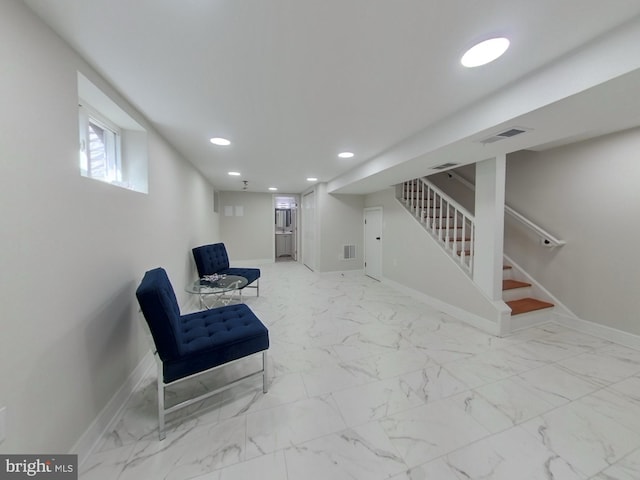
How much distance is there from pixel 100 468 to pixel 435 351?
2.59 meters

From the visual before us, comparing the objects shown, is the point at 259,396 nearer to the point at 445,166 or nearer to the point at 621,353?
the point at 445,166

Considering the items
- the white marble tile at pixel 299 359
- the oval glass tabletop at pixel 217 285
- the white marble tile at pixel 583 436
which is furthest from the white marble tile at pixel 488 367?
the oval glass tabletop at pixel 217 285

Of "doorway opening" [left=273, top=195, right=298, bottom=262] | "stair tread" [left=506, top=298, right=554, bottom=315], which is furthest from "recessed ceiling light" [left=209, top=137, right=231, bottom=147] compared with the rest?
"doorway opening" [left=273, top=195, right=298, bottom=262]

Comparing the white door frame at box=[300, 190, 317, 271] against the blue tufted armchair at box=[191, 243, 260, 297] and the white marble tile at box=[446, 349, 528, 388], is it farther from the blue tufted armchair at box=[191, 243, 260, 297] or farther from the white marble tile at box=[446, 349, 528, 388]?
the white marble tile at box=[446, 349, 528, 388]

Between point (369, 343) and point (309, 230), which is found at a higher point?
point (309, 230)

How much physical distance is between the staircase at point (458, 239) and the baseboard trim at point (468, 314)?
298 millimetres

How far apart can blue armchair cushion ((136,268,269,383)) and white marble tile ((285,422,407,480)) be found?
685 millimetres

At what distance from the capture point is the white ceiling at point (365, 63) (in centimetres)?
102

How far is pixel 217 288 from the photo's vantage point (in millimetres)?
2904

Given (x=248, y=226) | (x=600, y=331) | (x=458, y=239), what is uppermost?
(x=248, y=226)

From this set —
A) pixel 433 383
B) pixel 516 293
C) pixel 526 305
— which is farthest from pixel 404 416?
pixel 516 293

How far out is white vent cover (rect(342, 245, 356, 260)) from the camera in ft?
19.0

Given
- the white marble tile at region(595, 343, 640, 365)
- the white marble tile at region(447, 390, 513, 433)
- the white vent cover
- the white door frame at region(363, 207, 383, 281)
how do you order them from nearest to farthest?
the white marble tile at region(447, 390, 513, 433)
the white marble tile at region(595, 343, 640, 365)
the white door frame at region(363, 207, 383, 281)
the white vent cover

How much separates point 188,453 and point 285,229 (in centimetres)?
746
